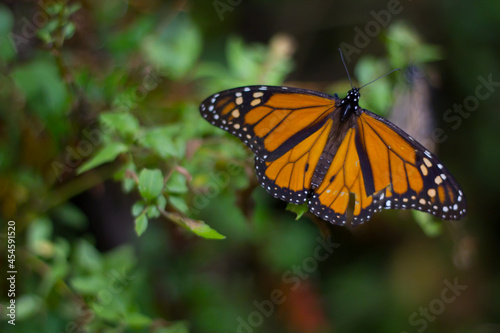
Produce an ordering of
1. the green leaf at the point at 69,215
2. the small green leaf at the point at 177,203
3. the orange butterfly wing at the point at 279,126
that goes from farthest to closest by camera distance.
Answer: the green leaf at the point at 69,215 < the orange butterfly wing at the point at 279,126 < the small green leaf at the point at 177,203

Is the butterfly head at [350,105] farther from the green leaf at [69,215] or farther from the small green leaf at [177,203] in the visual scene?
the green leaf at [69,215]

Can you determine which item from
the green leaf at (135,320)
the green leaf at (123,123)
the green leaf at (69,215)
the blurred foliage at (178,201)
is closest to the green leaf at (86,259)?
the blurred foliage at (178,201)

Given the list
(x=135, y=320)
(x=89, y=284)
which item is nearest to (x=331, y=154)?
(x=135, y=320)

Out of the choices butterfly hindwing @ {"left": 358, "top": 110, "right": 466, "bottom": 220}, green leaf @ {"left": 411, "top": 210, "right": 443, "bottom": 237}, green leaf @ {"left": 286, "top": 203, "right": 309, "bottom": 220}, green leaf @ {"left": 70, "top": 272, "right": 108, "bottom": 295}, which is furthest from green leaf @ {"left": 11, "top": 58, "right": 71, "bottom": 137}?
green leaf @ {"left": 411, "top": 210, "right": 443, "bottom": 237}

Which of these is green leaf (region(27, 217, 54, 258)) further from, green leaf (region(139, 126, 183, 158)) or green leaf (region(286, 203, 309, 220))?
green leaf (region(286, 203, 309, 220))

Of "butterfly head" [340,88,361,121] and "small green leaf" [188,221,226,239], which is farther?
"butterfly head" [340,88,361,121]

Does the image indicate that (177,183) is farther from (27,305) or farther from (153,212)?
(27,305)
